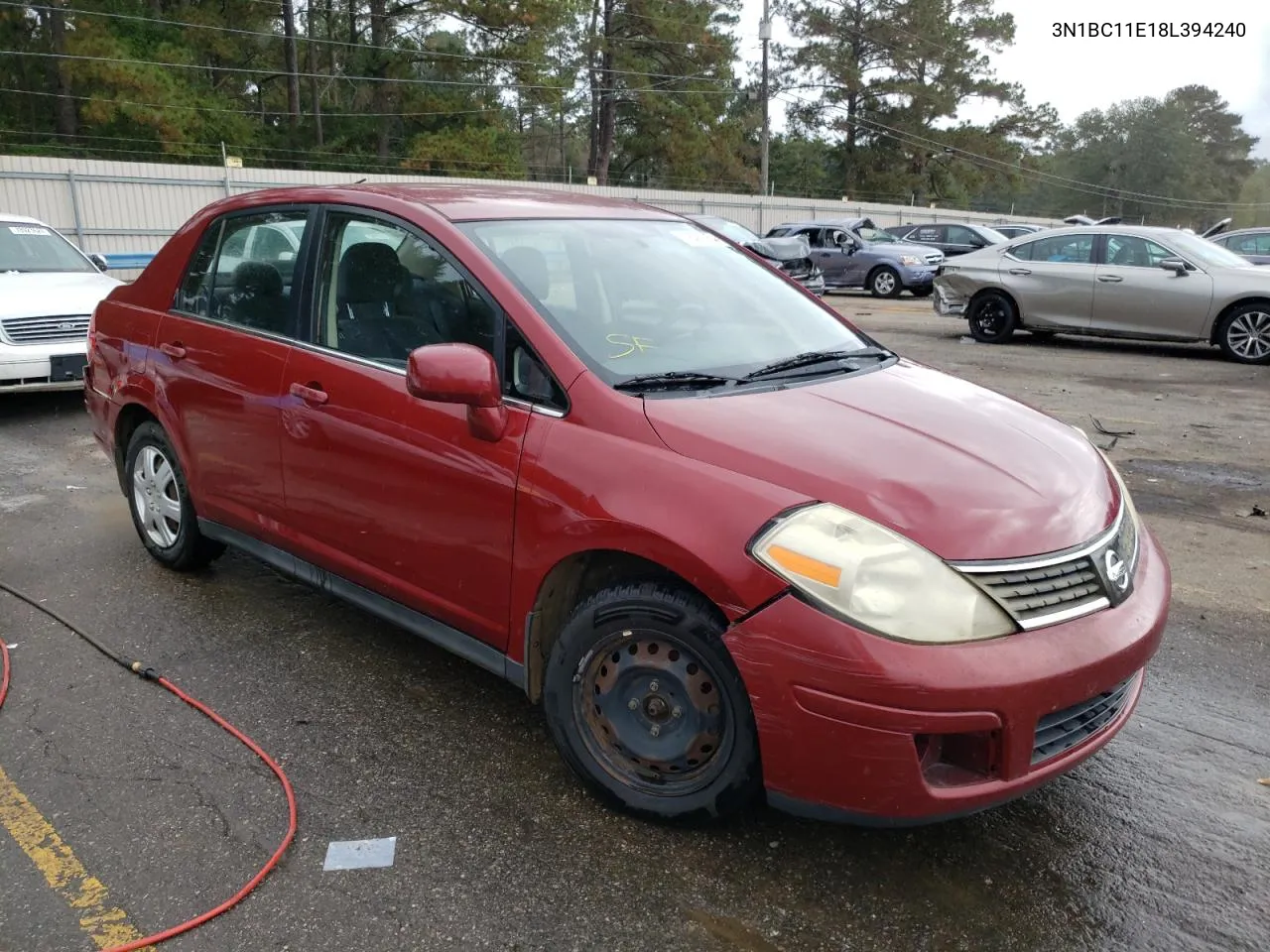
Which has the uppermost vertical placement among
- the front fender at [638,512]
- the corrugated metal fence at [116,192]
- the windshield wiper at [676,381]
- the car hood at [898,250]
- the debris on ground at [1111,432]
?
the corrugated metal fence at [116,192]

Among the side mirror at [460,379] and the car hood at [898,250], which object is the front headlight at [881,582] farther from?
the car hood at [898,250]

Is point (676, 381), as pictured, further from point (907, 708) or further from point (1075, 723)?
point (1075, 723)

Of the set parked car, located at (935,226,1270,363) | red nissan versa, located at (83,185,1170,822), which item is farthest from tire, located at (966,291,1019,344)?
red nissan versa, located at (83,185,1170,822)

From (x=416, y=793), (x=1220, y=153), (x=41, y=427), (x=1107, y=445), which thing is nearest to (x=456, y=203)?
(x=416, y=793)

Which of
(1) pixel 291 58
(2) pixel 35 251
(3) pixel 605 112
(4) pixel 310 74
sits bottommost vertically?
(2) pixel 35 251

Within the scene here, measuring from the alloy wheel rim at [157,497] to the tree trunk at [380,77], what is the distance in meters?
35.7

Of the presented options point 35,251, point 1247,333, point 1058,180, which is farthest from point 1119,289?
point 1058,180

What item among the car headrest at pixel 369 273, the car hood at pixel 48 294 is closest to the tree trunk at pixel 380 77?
the car hood at pixel 48 294

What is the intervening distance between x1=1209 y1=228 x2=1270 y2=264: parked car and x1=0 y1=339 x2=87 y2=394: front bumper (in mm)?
15453

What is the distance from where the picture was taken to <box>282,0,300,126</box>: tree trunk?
36.3m

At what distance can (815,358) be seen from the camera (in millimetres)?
3314

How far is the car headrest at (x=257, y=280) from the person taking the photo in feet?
12.3

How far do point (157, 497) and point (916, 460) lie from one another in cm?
351

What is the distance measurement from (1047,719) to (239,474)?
9.83ft
